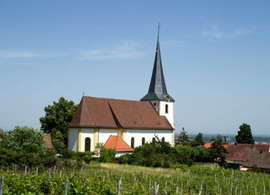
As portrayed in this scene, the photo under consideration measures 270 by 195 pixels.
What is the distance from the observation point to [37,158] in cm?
2780

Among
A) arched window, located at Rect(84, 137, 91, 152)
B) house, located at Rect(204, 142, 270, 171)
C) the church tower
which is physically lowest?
house, located at Rect(204, 142, 270, 171)

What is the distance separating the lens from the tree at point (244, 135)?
2270 inches

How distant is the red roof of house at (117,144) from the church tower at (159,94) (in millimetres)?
9818

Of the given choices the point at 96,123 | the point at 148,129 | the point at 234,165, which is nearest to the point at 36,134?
the point at 96,123

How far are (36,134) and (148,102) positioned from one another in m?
21.1

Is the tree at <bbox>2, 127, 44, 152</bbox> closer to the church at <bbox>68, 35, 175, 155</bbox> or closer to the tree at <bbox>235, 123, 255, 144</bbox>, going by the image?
the church at <bbox>68, 35, 175, 155</bbox>

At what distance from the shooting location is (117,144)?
135 feet

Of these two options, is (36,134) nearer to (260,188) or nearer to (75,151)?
(75,151)

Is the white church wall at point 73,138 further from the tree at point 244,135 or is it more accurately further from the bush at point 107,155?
the tree at point 244,135

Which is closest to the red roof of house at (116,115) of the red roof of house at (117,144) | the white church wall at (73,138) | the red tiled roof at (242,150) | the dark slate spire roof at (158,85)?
the white church wall at (73,138)

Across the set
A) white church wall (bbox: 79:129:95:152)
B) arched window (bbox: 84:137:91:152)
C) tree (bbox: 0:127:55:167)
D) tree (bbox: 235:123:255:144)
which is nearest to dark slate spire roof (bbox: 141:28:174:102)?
white church wall (bbox: 79:129:95:152)

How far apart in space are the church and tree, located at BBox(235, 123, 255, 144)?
15040mm

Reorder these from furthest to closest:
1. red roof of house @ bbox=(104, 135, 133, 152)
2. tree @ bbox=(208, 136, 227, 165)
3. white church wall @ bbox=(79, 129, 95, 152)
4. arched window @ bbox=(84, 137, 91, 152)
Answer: tree @ bbox=(208, 136, 227, 165)
red roof of house @ bbox=(104, 135, 133, 152)
arched window @ bbox=(84, 137, 91, 152)
white church wall @ bbox=(79, 129, 95, 152)

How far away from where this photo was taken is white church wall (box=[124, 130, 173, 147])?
4438 cm
